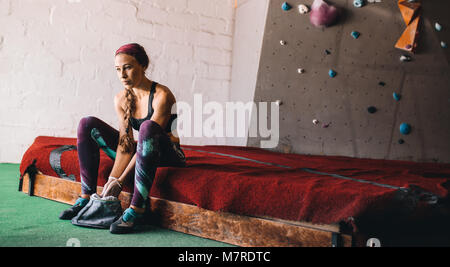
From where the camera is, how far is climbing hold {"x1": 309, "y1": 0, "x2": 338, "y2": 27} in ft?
8.32

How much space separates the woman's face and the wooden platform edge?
0.46m

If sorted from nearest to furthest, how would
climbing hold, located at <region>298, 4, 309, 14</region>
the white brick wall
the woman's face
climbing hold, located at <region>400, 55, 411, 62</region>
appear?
1. the woman's face
2. climbing hold, located at <region>400, 55, 411, 62</region>
3. climbing hold, located at <region>298, 4, 309, 14</region>
4. the white brick wall

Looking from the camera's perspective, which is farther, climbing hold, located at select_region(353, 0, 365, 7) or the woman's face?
climbing hold, located at select_region(353, 0, 365, 7)

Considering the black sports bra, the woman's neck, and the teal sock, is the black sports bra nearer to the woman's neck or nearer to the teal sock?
the woman's neck

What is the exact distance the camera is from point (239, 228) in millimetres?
1227

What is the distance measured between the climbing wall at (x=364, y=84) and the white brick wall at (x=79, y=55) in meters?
0.88

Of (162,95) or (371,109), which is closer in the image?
(162,95)

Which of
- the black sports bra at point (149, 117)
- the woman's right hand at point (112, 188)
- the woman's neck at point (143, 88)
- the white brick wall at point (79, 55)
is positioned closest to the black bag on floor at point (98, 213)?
the woman's right hand at point (112, 188)

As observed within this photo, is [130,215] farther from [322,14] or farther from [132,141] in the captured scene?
[322,14]

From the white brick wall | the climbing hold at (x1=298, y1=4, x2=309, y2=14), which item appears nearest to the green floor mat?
the white brick wall

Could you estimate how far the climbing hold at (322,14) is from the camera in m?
2.54

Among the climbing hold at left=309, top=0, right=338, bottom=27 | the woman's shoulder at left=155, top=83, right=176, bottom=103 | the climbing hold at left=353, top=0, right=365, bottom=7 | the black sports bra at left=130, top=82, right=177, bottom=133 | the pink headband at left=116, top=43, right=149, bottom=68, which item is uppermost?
the climbing hold at left=353, top=0, right=365, bottom=7

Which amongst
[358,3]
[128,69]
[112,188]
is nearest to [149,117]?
[128,69]

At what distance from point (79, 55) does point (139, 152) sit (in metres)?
1.90
